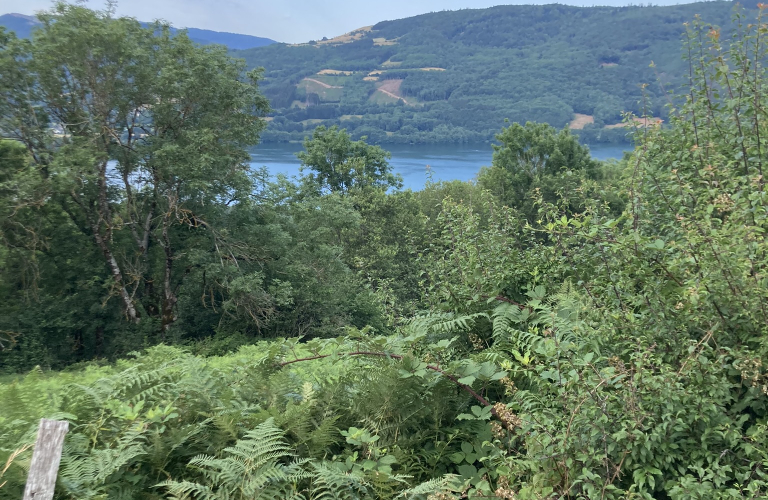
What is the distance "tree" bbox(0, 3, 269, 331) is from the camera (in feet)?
52.8

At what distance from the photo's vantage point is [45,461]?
237cm

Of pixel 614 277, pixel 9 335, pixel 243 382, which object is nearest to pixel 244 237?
pixel 9 335

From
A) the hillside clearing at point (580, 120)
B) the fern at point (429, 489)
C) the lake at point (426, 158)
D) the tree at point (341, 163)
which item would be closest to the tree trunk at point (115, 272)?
the tree at point (341, 163)

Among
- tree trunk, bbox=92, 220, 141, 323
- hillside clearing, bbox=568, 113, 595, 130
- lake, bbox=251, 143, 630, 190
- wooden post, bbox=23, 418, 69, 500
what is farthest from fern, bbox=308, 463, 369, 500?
hillside clearing, bbox=568, 113, 595, 130

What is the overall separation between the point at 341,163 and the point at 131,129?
62.8ft

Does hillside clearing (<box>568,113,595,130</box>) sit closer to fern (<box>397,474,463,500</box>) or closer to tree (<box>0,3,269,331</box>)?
tree (<box>0,3,269,331</box>)

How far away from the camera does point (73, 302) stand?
19.3m

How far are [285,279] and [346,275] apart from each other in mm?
3750

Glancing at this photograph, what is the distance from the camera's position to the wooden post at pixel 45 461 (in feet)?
7.65

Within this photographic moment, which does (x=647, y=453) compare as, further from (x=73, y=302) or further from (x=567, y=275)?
(x=73, y=302)

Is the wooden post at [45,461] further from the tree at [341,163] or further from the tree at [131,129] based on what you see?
the tree at [341,163]

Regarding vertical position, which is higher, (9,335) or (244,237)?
(244,237)

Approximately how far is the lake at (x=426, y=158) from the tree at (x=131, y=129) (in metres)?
53.5

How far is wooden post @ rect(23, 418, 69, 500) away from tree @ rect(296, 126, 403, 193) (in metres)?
32.4
